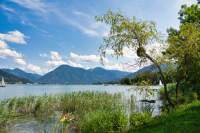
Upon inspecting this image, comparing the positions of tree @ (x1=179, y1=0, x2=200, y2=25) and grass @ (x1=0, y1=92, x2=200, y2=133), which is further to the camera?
tree @ (x1=179, y1=0, x2=200, y2=25)

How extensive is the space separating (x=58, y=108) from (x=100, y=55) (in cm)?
1450

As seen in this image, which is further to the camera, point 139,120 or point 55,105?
point 55,105

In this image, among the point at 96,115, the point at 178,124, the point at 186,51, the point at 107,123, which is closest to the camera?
the point at 178,124

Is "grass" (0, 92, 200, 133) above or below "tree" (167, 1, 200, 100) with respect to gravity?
below

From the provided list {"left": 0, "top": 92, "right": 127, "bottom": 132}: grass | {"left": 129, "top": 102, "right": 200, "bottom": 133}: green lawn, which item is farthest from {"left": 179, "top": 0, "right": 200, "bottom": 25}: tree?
{"left": 129, "top": 102, "right": 200, "bottom": 133}: green lawn

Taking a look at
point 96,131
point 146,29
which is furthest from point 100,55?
point 96,131

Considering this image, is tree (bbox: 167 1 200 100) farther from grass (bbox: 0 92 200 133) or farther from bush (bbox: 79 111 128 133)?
bush (bbox: 79 111 128 133)

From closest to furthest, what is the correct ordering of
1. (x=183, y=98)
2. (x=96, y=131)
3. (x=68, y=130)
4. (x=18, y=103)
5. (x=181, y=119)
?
(x=181, y=119)
(x=96, y=131)
(x=68, y=130)
(x=18, y=103)
(x=183, y=98)

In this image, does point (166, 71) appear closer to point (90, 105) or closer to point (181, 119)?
point (181, 119)

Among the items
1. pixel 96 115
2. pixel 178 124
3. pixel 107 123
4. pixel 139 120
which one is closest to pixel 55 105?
pixel 96 115

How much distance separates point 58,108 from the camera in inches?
1293

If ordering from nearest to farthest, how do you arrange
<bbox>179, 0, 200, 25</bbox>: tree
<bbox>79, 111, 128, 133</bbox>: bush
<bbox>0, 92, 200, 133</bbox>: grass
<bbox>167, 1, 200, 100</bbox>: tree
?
<bbox>0, 92, 200, 133</bbox>: grass < <bbox>79, 111, 128, 133</bbox>: bush < <bbox>167, 1, 200, 100</bbox>: tree < <bbox>179, 0, 200, 25</bbox>: tree

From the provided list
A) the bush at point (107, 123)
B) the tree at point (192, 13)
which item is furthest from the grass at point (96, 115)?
the tree at point (192, 13)

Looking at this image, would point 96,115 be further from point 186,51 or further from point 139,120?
point 186,51
